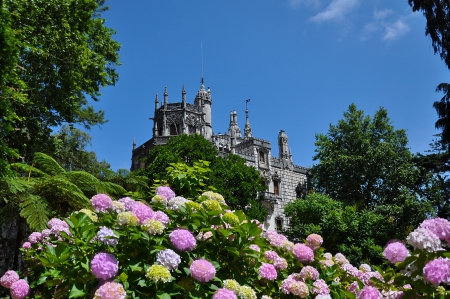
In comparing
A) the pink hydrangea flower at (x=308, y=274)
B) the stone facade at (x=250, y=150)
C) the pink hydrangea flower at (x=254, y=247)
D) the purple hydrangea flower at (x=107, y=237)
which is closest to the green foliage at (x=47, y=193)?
the purple hydrangea flower at (x=107, y=237)

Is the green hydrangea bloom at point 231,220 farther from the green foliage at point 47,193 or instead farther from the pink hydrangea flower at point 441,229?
the green foliage at point 47,193

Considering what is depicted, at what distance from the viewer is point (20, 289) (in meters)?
4.82

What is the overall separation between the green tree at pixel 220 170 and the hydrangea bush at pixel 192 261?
20087 mm

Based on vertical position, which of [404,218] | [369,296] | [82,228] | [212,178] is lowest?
[369,296]

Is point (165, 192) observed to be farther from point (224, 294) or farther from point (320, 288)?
point (320, 288)

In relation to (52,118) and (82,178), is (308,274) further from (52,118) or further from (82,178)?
(52,118)

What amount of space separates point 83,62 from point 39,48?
1.56 m

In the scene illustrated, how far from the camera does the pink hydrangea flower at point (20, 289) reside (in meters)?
4.81

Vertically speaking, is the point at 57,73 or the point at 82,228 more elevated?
the point at 57,73

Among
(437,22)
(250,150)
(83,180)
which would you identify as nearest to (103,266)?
(83,180)

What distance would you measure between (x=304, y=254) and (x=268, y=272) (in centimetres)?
67

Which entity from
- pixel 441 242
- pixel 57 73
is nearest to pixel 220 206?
pixel 441 242

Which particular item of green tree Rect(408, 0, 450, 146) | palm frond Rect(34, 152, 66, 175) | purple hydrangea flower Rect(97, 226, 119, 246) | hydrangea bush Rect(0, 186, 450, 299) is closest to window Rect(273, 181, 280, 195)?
green tree Rect(408, 0, 450, 146)

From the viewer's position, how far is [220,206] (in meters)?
4.93
